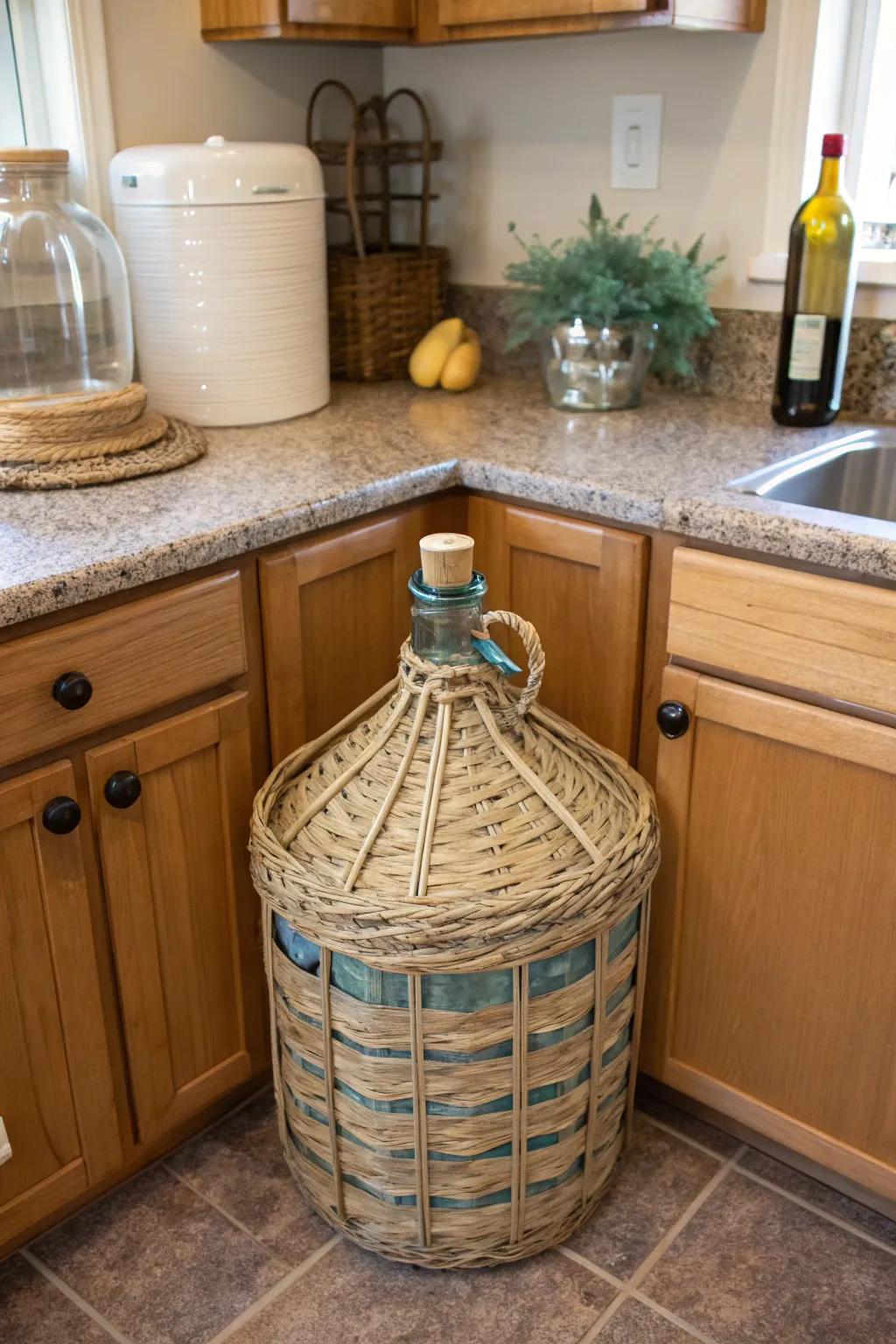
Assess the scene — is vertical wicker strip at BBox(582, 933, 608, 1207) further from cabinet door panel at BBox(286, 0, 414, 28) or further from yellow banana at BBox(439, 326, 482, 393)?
cabinet door panel at BBox(286, 0, 414, 28)

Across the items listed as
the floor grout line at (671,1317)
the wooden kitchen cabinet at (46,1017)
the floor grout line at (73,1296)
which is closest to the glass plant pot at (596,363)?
the wooden kitchen cabinet at (46,1017)

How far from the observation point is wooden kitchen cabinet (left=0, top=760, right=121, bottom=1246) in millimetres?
1220

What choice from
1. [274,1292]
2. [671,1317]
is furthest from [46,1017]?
[671,1317]

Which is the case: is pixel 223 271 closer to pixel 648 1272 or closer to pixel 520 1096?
pixel 520 1096

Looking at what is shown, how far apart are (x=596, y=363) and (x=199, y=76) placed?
2.42 feet

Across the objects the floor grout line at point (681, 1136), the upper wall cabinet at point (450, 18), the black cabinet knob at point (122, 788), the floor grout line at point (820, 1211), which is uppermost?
the upper wall cabinet at point (450, 18)

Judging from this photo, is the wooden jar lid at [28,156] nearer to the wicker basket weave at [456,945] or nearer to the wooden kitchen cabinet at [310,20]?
the wooden kitchen cabinet at [310,20]

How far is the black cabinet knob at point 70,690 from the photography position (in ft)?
3.87

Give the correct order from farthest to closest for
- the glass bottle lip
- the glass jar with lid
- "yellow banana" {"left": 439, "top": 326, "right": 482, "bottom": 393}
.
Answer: "yellow banana" {"left": 439, "top": 326, "right": 482, "bottom": 393}, the glass jar with lid, the glass bottle lip

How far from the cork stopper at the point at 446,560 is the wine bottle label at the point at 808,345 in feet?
2.08

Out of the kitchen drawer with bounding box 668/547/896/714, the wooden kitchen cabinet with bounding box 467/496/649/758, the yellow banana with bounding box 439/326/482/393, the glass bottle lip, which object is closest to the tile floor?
the wooden kitchen cabinet with bounding box 467/496/649/758

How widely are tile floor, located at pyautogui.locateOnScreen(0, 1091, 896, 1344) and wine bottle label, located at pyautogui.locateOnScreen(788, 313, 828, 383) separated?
104 cm

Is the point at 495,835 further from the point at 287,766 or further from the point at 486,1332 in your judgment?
the point at 486,1332

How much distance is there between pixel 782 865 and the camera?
4.52 feet
